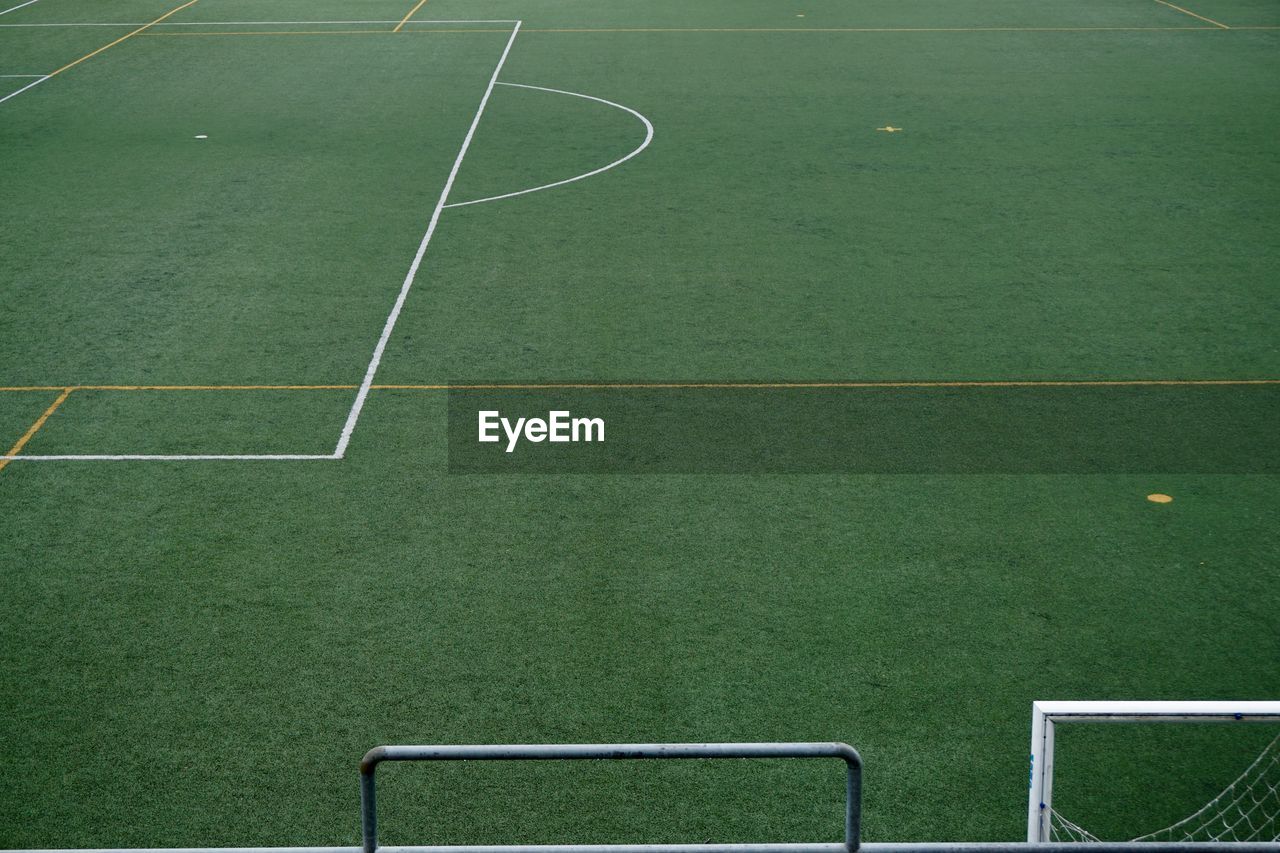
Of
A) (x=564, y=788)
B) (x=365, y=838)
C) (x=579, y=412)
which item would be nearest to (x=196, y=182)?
(x=579, y=412)

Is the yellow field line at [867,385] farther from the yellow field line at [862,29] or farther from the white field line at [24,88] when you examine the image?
the yellow field line at [862,29]

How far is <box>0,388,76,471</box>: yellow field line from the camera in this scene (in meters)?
9.62

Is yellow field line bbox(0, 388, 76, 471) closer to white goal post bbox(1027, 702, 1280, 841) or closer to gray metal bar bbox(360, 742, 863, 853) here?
gray metal bar bbox(360, 742, 863, 853)

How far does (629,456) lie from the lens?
381 inches

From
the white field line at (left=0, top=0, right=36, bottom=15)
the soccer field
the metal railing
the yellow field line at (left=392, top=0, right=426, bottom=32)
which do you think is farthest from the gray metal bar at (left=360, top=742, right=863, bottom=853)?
the white field line at (left=0, top=0, right=36, bottom=15)

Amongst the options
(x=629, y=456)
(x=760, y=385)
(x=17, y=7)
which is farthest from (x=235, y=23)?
(x=629, y=456)

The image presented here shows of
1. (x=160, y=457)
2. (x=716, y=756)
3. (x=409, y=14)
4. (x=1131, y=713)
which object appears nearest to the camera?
(x=716, y=756)

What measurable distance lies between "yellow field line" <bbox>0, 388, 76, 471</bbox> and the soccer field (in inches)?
1.8

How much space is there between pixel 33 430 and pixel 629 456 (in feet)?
14.4

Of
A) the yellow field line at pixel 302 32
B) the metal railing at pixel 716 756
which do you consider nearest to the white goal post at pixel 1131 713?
the metal railing at pixel 716 756

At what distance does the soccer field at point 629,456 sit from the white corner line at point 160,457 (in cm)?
5

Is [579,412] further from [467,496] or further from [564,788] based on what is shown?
[564,788]

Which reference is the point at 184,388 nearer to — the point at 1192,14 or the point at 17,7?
the point at 17,7

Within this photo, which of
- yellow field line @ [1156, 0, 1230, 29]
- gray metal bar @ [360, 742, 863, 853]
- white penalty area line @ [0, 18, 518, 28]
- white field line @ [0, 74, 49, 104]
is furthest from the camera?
white penalty area line @ [0, 18, 518, 28]
